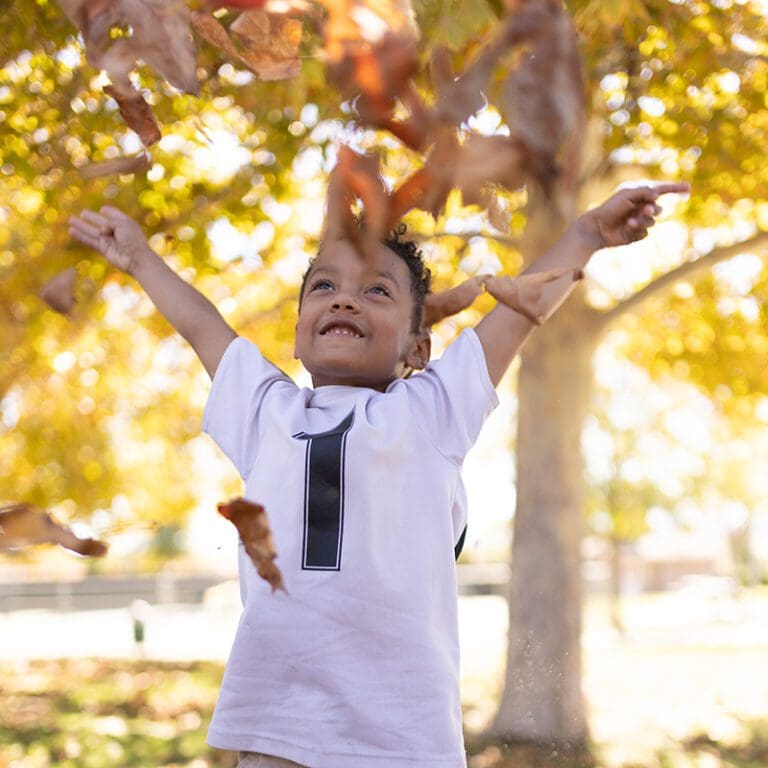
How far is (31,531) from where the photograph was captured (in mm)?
1329

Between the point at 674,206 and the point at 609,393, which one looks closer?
the point at 674,206

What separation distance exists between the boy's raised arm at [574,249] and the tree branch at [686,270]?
197 inches

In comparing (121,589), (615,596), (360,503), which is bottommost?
(360,503)

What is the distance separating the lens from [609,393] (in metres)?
19.4

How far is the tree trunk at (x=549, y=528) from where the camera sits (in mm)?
7066

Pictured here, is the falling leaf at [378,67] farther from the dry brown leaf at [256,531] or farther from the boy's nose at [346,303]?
the boy's nose at [346,303]

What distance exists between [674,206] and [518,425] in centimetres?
181

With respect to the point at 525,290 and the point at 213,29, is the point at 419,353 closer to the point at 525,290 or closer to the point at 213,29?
the point at 525,290

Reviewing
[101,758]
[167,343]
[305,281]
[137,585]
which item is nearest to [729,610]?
[137,585]

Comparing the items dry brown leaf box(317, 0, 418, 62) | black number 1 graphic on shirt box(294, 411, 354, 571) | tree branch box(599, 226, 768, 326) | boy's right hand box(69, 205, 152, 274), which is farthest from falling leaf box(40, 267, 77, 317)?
tree branch box(599, 226, 768, 326)

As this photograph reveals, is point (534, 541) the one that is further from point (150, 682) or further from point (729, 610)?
point (729, 610)

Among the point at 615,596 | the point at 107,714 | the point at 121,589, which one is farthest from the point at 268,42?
the point at 121,589

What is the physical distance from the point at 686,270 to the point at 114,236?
5289mm

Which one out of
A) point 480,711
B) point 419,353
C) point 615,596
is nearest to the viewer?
point 419,353
